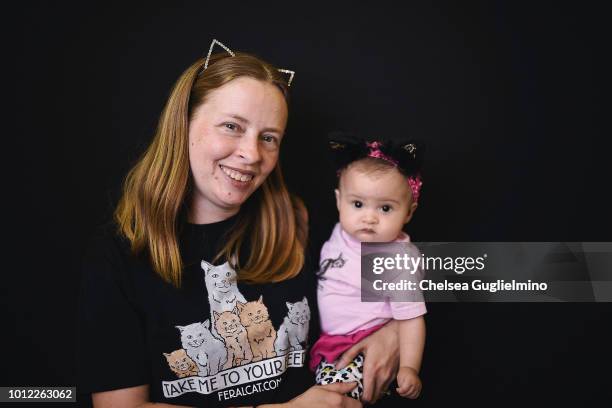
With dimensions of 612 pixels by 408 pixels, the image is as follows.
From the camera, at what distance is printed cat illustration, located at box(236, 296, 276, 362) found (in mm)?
1850

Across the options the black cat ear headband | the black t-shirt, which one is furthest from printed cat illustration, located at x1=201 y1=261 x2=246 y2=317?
the black cat ear headband

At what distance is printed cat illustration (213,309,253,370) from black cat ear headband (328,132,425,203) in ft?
2.26

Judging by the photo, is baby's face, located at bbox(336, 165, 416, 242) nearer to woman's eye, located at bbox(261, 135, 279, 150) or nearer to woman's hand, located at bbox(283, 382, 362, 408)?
woman's eye, located at bbox(261, 135, 279, 150)

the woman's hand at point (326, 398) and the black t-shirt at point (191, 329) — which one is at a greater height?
the black t-shirt at point (191, 329)

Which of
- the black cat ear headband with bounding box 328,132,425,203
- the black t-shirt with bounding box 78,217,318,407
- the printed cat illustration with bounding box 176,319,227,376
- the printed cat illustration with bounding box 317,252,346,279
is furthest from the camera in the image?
the printed cat illustration with bounding box 317,252,346,279

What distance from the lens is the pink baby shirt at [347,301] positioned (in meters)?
1.96

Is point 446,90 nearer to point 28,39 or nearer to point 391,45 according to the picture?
point 391,45

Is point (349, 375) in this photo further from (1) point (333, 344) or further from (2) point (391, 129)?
(2) point (391, 129)

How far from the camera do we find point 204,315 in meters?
1.79

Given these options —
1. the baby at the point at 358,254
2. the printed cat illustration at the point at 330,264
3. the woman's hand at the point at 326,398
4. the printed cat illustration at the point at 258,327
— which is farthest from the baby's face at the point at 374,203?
the woman's hand at the point at 326,398

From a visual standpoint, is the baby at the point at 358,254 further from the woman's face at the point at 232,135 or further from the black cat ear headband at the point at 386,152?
the woman's face at the point at 232,135

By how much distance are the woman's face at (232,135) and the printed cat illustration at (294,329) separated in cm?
46

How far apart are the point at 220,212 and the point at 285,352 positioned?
0.56m

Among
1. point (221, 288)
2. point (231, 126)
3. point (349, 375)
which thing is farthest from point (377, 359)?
point (231, 126)
